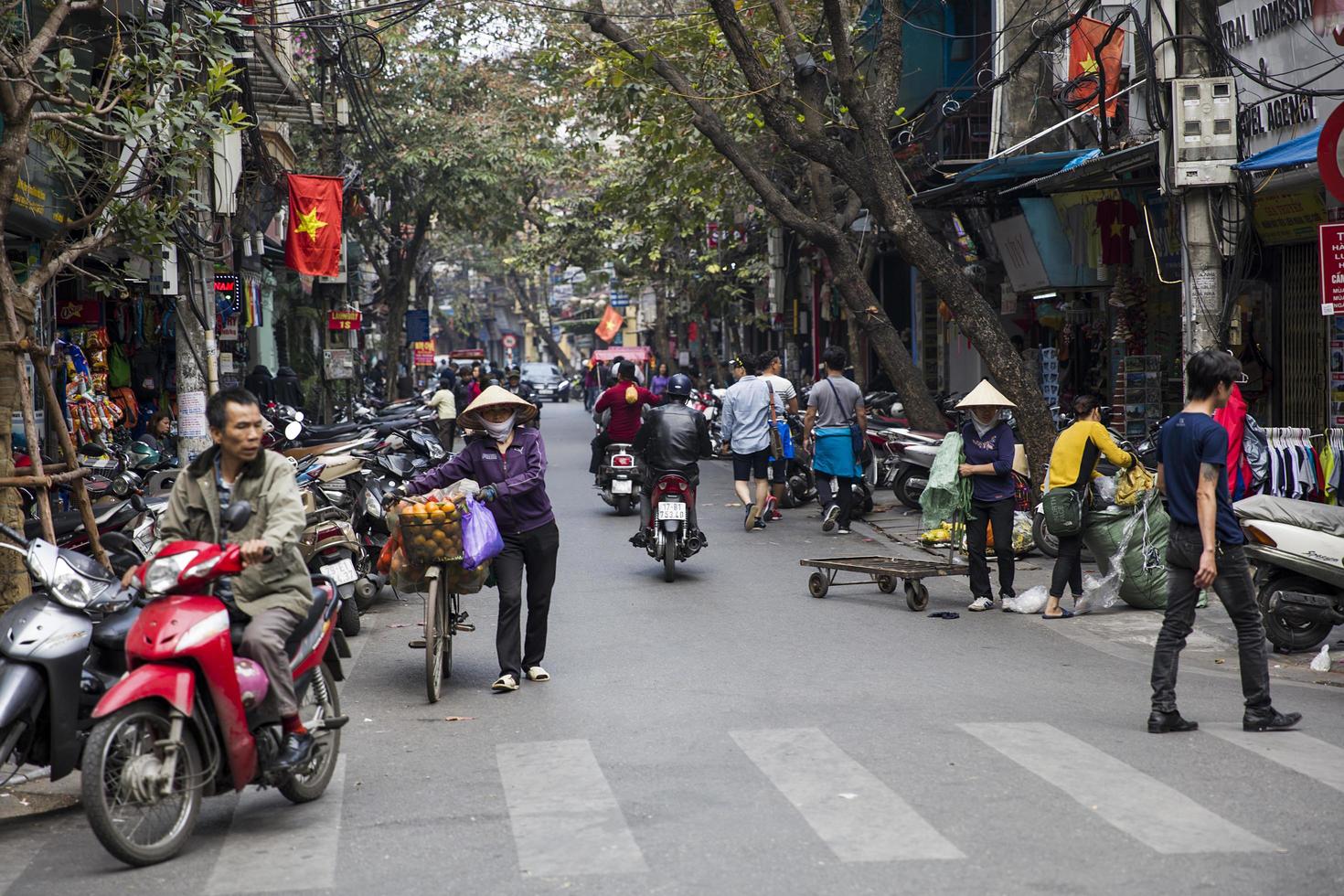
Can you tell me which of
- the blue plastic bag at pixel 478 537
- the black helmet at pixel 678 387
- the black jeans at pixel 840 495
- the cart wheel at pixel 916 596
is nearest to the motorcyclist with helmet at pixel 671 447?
the black helmet at pixel 678 387

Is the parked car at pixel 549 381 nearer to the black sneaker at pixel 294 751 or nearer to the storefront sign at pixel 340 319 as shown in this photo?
the storefront sign at pixel 340 319

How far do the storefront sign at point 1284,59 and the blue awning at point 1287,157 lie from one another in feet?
1.59

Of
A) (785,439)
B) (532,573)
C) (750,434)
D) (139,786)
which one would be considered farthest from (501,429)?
(785,439)

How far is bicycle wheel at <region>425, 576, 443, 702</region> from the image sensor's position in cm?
804

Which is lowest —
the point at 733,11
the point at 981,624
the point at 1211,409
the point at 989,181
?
the point at 981,624

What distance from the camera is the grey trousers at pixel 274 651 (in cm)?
561

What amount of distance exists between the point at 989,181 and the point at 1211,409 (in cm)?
1018

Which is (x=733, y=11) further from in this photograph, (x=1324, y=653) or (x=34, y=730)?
(x=34, y=730)

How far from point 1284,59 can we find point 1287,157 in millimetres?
2788

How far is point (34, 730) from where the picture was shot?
18.9ft

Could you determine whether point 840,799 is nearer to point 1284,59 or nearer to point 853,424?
point 853,424

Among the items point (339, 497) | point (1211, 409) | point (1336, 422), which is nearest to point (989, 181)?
point (1336, 422)

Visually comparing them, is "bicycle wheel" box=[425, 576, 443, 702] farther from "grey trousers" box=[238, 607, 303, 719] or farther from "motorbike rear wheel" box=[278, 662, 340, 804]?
"grey trousers" box=[238, 607, 303, 719]

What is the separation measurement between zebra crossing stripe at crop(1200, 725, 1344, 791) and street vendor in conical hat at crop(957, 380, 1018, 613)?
3850 mm
